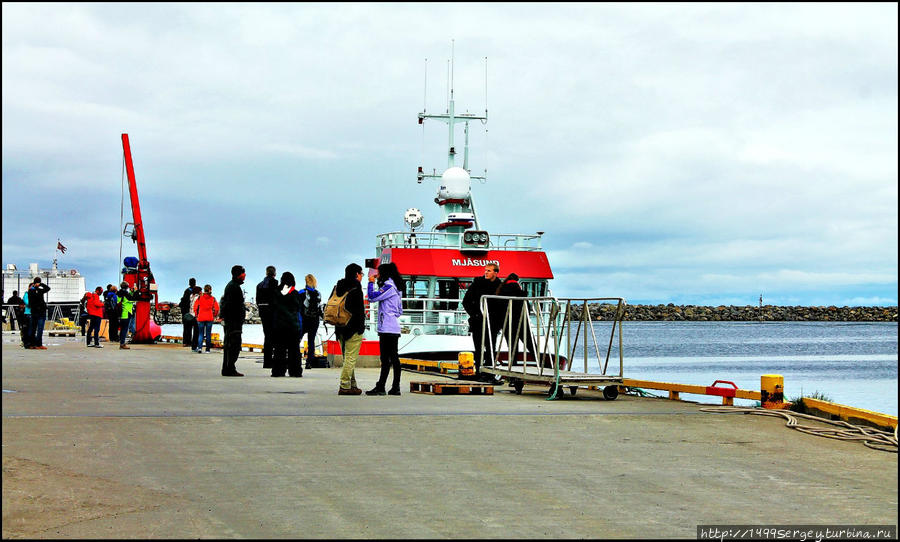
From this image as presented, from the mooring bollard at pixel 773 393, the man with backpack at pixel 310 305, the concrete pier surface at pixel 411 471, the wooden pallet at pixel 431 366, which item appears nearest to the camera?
the concrete pier surface at pixel 411 471

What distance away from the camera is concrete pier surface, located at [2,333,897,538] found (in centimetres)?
548

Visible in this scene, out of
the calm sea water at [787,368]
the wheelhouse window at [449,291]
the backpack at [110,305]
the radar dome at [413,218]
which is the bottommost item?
the calm sea water at [787,368]

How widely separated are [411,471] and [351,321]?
6111 millimetres

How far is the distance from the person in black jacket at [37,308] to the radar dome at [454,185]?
11.4 m

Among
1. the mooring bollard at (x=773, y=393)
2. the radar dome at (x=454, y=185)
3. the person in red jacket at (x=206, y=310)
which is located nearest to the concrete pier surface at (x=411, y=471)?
the mooring bollard at (x=773, y=393)

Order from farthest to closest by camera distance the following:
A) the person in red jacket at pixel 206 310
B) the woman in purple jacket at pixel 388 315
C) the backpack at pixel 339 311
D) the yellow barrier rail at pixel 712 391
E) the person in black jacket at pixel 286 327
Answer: the person in red jacket at pixel 206 310 < the person in black jacket at pixel 286 327 < the woman in purple jacket at pixel 388 315 < the backpack at pixel 339 311 < the yellow barrier rail at pixel 712 391

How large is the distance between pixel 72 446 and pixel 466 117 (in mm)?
26139

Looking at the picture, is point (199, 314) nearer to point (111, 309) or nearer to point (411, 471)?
point (111, 309)

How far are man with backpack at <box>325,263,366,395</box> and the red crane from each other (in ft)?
71.9

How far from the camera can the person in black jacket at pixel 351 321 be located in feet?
42.8

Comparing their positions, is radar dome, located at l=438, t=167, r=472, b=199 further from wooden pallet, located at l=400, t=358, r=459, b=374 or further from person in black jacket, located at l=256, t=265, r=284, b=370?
person in black jacket, located at l=256, t=265, r=284, b=370

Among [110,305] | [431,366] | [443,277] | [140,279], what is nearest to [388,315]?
[431,366]

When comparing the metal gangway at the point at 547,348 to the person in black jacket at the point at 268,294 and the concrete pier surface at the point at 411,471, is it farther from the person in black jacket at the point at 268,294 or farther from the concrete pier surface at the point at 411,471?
the person in black jacket at the point at 268,294

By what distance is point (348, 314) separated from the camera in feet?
42.7
